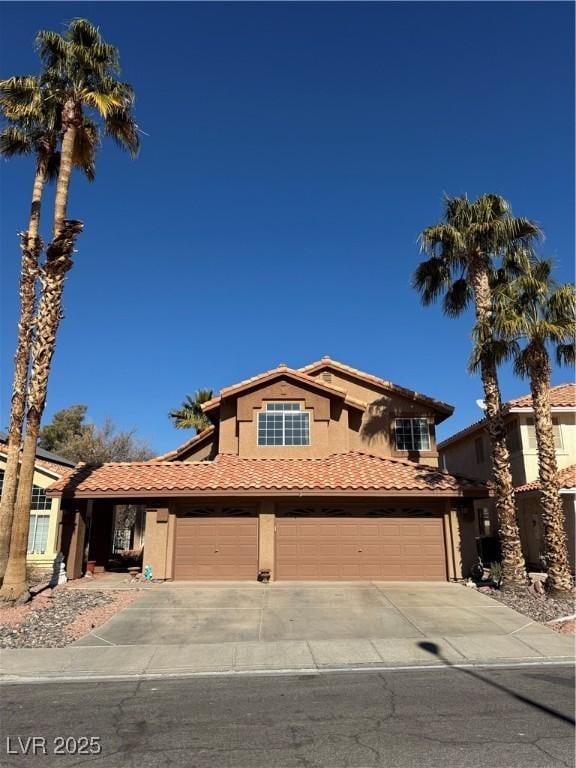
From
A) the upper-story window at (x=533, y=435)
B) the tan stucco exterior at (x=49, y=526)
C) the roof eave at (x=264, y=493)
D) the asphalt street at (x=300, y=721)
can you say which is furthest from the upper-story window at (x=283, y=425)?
the asphalt street at (x=300, y=721)

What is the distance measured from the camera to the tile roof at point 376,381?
2147 cm

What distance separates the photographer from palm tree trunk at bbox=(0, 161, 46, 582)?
13.6 meters

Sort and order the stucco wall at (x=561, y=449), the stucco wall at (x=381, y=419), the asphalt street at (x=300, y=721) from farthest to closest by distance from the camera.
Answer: the stucco wall at (x=381, y=419) < the stucco wall at (x=561, y=449) < the asphalt street at (x=300, y=721)

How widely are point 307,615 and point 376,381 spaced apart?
38.2 ft

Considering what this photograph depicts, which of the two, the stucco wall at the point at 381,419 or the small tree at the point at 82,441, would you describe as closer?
the stucco wall at the point at 381,419

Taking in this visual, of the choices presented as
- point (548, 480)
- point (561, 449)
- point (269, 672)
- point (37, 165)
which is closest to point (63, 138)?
point (37, 165)

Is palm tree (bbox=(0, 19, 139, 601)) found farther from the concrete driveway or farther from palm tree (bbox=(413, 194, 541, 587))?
palm tree (bbox=(413, 194, 541, 587))

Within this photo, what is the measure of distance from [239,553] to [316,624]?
565cm

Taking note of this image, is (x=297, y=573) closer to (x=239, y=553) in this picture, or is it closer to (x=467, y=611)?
(x=239, y=553)

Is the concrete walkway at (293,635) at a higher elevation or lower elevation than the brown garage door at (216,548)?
lower

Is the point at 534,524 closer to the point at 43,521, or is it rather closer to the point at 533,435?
the point at 533,435

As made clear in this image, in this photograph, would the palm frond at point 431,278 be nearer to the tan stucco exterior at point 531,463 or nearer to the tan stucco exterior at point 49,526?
the tan stucco exterior at point 531,463

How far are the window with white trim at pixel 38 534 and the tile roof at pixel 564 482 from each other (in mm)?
18727

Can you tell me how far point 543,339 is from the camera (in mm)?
15273
